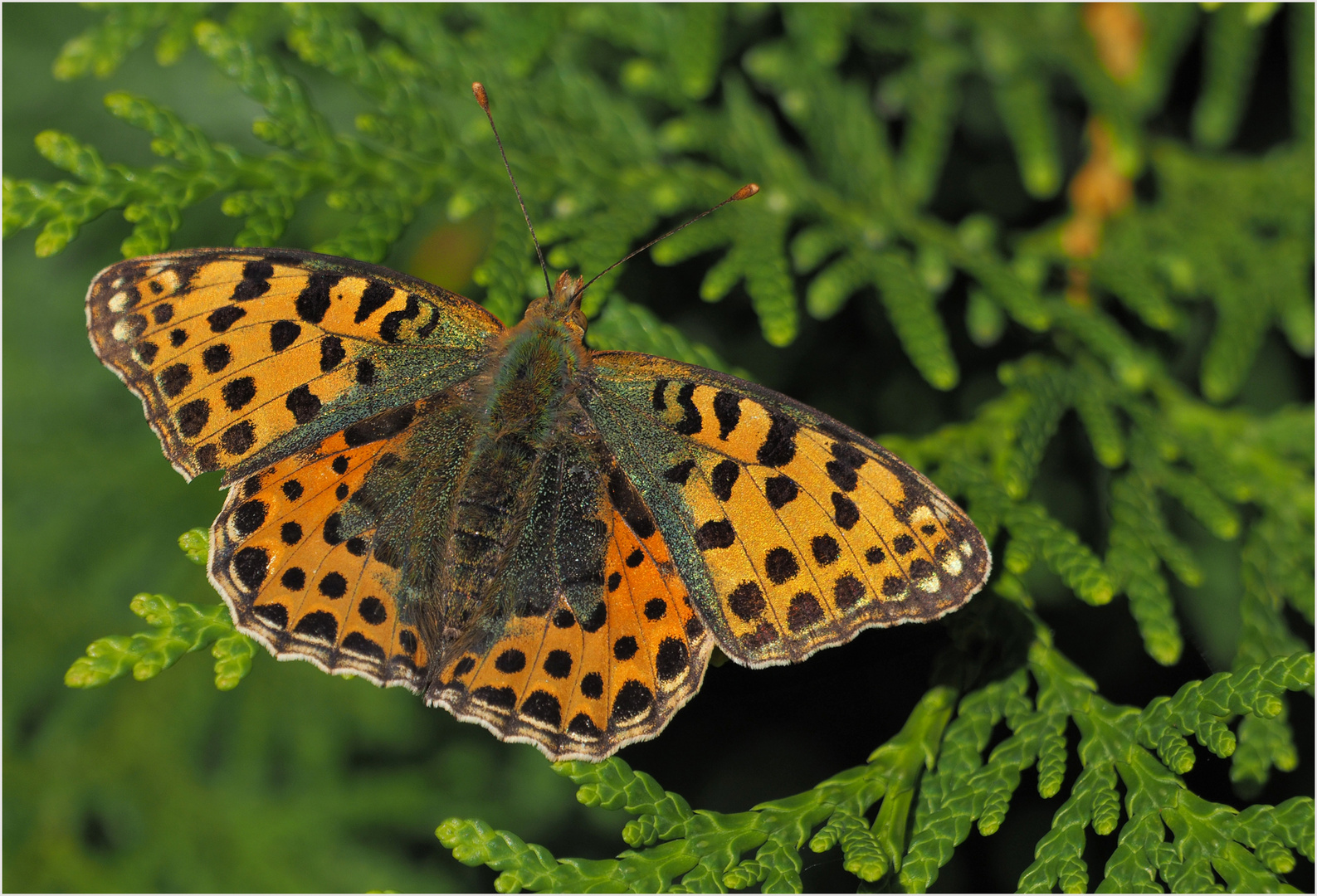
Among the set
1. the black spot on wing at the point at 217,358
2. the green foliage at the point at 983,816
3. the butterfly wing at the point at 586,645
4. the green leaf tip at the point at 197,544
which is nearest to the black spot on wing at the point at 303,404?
the black spot on wing at the point at 217,358

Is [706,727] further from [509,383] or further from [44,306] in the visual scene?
[44,306]

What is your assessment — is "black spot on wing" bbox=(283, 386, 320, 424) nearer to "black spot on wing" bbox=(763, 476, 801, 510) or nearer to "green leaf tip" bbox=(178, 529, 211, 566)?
"green leaf tip" bbox=(178, 529, 211, 566)

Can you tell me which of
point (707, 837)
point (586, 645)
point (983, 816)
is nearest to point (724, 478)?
point (586, 645)

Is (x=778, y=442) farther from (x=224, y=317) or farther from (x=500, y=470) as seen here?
(x=224, y=317)

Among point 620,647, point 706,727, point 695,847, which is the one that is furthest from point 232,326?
point 706,727

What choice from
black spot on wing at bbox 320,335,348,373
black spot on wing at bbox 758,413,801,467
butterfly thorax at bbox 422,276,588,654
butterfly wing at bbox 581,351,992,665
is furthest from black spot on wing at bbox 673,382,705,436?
black spot on wing at bbox 320,335,348,373

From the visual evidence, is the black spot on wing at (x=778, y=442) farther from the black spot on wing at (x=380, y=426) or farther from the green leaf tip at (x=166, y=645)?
the green leaf tip at (x=166, y=645)
